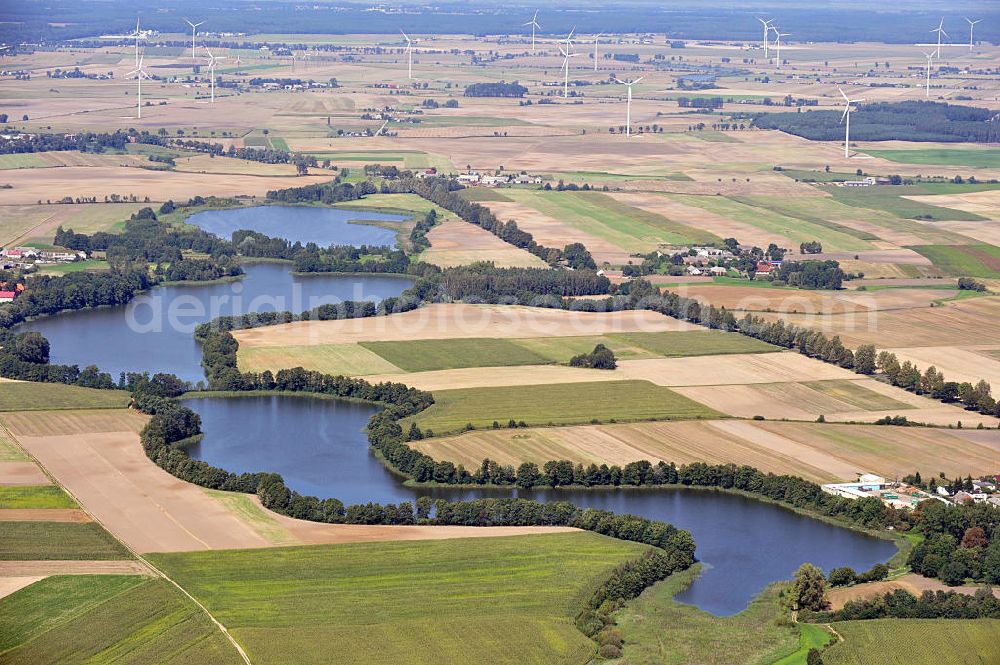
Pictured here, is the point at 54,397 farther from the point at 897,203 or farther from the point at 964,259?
the point at 897,203

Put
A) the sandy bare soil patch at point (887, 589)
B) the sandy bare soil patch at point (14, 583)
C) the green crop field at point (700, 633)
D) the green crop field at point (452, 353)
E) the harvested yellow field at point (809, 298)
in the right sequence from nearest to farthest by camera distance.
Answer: the green crop field at point (700, 633) < the sandy bare soil patch at point (14, 583) < the sandy bare soil patch at point (887, 589) < the green crop field at point (452, 353) < the harvested yellow field at point (809, 298)

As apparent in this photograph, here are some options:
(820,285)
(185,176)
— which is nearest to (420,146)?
(185,176)

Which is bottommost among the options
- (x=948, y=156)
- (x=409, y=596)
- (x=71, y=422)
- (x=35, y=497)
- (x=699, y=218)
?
(x=409, y=596)

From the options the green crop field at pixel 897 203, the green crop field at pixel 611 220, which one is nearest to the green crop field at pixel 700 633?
the green crop field at pixel 611 220

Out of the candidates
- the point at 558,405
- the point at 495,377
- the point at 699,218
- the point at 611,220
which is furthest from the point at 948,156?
the point at 558,405

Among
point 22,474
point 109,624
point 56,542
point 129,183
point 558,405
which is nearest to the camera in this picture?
point 109,624

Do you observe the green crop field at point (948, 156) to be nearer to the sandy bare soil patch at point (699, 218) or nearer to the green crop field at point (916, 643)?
the sandy bare soil patch at point (699, 218)
